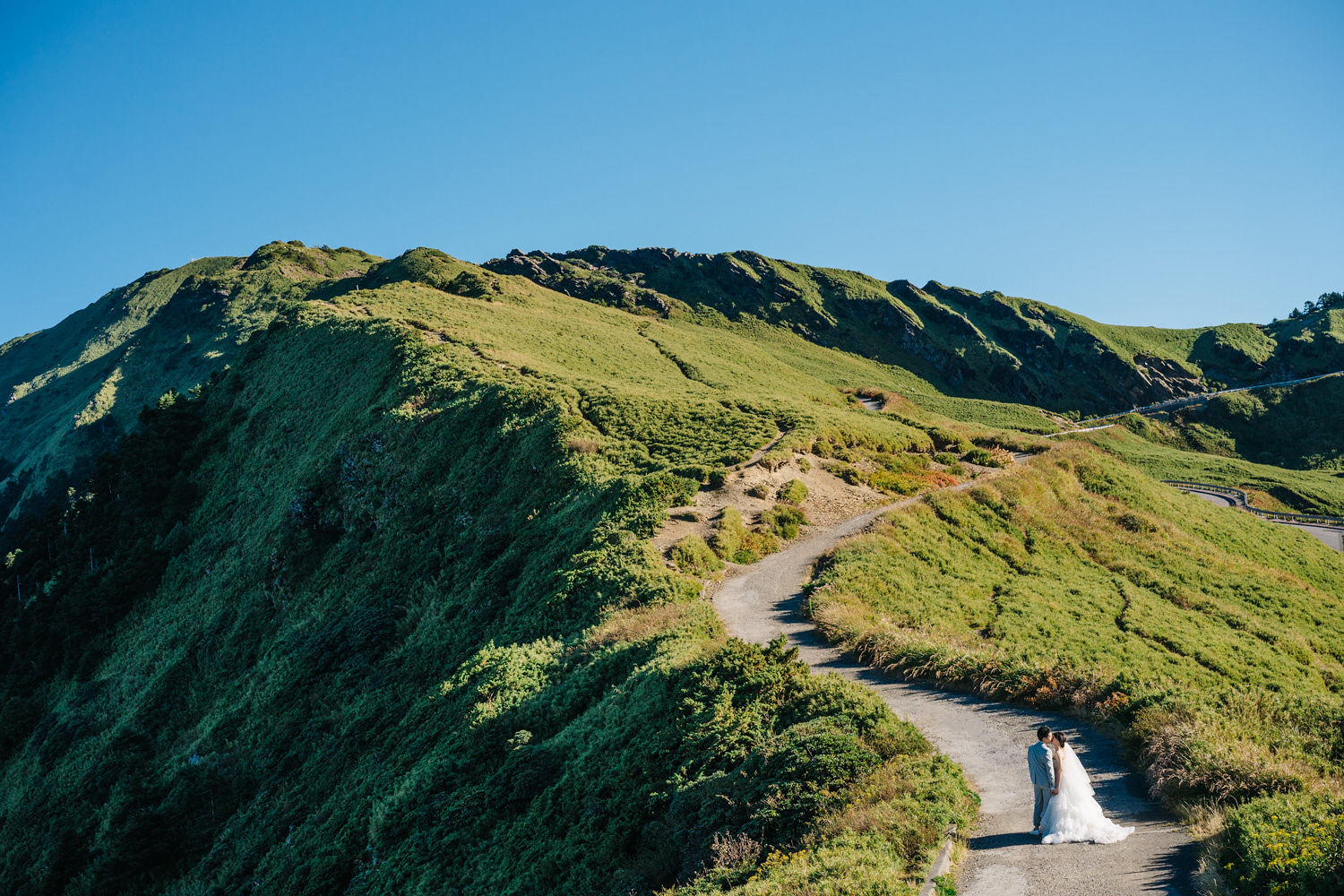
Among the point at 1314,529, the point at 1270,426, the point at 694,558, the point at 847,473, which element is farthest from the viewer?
the point at 1270,426

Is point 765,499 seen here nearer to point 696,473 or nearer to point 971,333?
point 696,473

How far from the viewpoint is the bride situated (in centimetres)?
980

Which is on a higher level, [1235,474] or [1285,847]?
[1235,474]

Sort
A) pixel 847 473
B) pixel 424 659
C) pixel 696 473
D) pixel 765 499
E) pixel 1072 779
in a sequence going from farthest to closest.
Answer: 1. pixel 847 473
2. pixel 696 473
3. pixel 765 499
4. pixel 424 659
5. pixel 1072 779

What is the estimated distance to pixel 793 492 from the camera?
3481cm

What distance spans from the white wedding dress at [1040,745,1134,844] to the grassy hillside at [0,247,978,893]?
3.85ft

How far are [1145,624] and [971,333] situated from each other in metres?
147

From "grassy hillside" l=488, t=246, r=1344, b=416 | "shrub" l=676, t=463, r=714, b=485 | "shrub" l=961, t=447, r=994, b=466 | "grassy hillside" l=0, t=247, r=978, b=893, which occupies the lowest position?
"grassy hillside" l=0, t=247, r=978, b=893

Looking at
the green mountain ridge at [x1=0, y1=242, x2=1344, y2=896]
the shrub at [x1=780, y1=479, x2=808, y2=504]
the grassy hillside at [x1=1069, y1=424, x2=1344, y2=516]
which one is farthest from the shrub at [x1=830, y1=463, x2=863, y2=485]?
the grassy hillside at [x1=1069, y1=424, x2=1344, y2=516]

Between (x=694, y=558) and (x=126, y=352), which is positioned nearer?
(x=694, y=558)

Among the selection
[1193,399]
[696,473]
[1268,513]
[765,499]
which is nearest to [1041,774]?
[765,499]

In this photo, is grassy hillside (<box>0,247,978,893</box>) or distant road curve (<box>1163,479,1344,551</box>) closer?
grassy hillside (<box>0,247,978,893</box>)

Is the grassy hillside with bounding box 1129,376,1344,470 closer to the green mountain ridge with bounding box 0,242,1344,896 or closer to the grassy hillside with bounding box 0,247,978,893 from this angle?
the green mountain ridge with bounding box 0,242,1344,896

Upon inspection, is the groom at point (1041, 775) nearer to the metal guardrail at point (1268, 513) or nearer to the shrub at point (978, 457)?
the shrub at point (978, 457)
